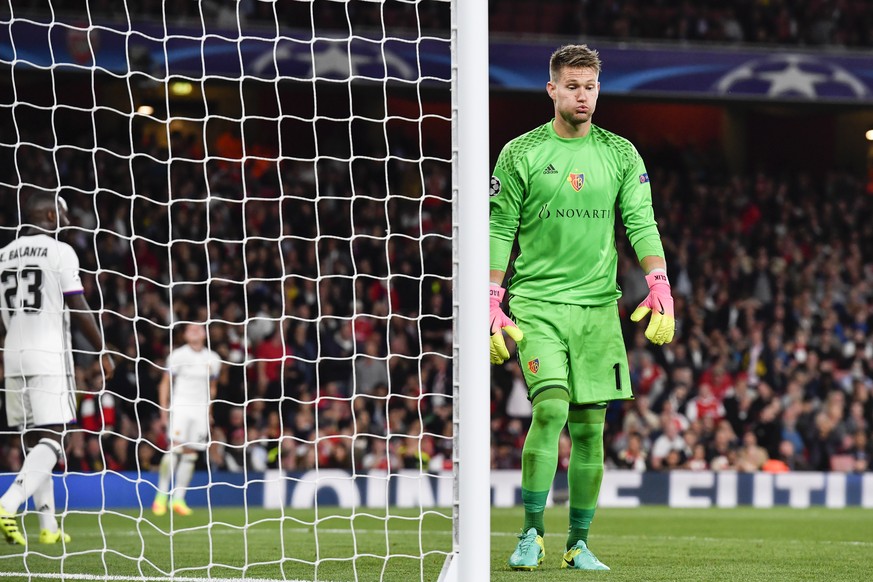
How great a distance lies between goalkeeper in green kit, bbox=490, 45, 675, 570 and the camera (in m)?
5.25

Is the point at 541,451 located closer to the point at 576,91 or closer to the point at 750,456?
the point at 576,91

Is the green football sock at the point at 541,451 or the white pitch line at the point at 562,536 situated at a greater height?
the green football sock at the point at 541,451

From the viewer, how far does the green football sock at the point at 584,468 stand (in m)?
5.38

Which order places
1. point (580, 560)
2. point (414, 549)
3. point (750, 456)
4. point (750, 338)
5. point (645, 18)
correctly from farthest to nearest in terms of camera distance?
point (645, 18) < point (750, 338) < point (750, 456) < point (414, 549) < point (580, 560)

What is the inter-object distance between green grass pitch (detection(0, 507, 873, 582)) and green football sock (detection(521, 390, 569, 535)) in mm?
263

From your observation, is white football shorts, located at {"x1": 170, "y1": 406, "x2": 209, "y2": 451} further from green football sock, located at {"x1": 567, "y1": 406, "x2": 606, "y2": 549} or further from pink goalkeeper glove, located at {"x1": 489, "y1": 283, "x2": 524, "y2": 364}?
pink goalkeeper glove, located at {"x1": 489, "y1": 283, "x2": 524, "y2": 364}

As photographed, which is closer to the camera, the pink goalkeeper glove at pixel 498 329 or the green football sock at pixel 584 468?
the pink goalkeeper glove at pixel 498 329

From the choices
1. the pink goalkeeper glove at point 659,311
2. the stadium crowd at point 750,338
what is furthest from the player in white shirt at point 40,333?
the stadium crowd at point 750,338

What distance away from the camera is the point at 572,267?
5.38 meters

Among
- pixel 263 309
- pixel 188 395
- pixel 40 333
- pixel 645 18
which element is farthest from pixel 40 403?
pixel 645 18

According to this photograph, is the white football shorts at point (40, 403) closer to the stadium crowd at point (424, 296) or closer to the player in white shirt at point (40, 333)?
the player in white shirt at point (40, 333)

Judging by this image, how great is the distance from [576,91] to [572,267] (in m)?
0.73

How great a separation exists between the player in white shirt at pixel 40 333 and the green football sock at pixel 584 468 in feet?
8.44

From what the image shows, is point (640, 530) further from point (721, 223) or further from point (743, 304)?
point (721, 223)
